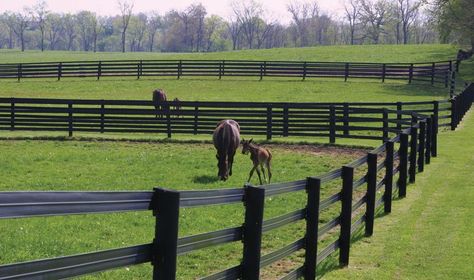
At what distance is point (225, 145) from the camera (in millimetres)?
13922

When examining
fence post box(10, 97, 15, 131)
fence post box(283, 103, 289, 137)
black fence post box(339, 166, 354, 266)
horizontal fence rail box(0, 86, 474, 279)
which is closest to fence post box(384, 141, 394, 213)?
horizontal fence rail box(0, 86, 474, 279)

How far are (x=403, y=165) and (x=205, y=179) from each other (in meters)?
4.26

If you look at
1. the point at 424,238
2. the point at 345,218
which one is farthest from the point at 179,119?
the point at 345,218

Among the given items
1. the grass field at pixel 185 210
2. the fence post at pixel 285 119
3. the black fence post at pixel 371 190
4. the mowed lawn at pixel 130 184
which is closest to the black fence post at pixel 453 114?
the grass field at pixel 185 210

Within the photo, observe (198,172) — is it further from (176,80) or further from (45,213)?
(176,80)

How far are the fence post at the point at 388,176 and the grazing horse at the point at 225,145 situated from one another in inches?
163

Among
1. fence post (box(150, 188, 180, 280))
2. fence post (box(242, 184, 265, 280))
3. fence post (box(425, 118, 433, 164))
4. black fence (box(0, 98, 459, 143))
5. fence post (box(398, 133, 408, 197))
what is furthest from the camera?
black fence (box(0, 98, 459, 143))

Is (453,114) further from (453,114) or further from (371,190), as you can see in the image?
(371,190)

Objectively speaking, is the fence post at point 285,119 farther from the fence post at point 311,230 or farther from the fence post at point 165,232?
the fence post at point 165,232

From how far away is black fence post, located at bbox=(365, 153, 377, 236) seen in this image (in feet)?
28.0

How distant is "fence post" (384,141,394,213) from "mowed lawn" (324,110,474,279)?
0.61ft

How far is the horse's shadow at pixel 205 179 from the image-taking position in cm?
1318

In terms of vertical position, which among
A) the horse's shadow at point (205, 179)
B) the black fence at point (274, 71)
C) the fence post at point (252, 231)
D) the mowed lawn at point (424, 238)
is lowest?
the mowed lawn at point (424, 238)

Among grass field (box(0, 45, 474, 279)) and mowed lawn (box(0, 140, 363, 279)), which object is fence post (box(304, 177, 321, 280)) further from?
mowed lawn (box(0, 140, 363, 279))
